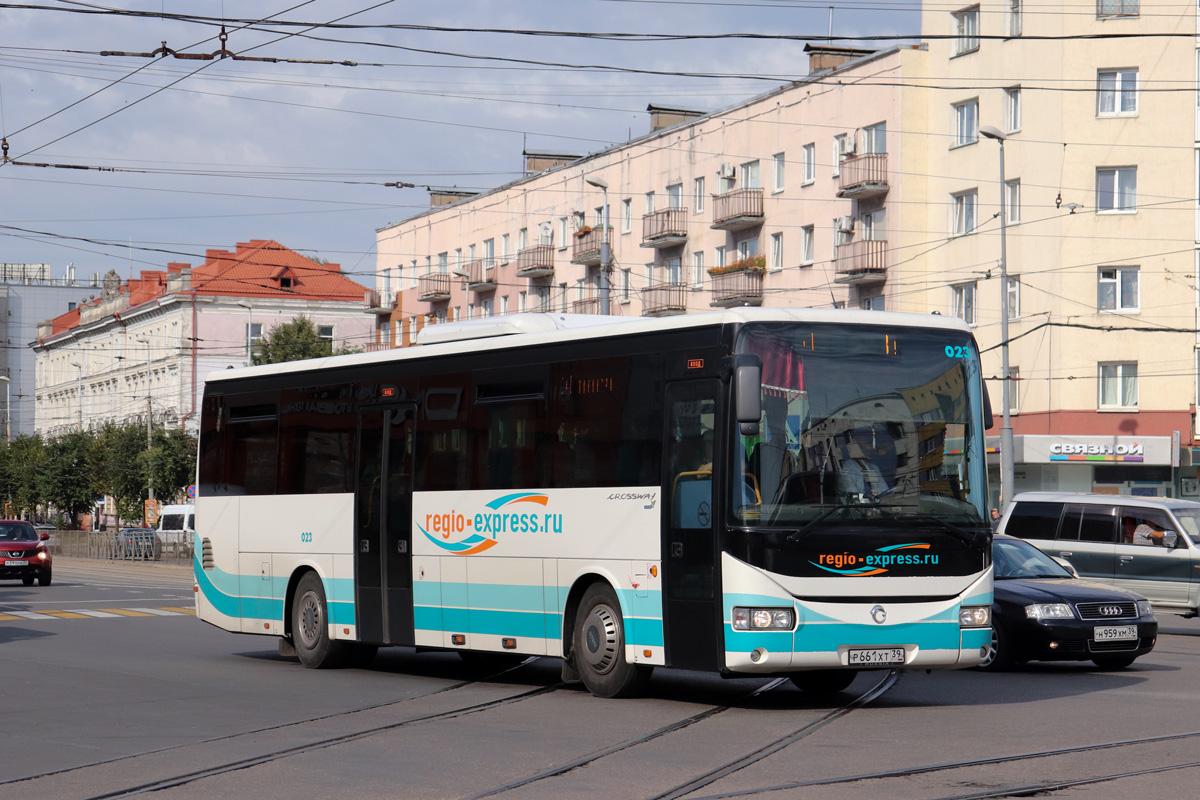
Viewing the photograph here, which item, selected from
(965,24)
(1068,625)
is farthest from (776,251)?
(1068,625)

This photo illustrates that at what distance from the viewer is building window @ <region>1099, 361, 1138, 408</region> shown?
163 ft

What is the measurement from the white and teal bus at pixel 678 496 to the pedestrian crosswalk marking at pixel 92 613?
1161cm

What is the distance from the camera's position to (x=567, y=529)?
14.3 meters

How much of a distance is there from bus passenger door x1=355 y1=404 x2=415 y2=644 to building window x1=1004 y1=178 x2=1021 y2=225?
3714 cm

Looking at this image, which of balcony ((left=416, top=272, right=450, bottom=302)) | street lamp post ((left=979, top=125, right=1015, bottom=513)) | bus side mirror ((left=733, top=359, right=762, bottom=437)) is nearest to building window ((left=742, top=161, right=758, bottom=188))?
street lamp post ((left=979, top=125, right=1015, bottom=513))

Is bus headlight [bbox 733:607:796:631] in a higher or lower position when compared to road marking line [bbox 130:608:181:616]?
higher

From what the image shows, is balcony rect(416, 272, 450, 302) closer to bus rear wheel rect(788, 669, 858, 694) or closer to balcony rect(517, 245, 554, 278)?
balcony rect(517, 245, 554, 278)

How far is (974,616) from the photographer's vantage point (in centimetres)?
1332

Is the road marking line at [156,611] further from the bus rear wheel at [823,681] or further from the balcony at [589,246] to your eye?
the balcony at [589,246]

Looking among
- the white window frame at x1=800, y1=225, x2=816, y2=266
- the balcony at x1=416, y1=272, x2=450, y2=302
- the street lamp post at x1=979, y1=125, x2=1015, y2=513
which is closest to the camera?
A: the street lamp post at x1=979, y1=125, x2=1015, y2=513

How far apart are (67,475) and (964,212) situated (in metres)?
54.1

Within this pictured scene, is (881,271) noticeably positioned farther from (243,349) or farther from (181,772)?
(243,349)

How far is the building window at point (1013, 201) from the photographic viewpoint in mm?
50656

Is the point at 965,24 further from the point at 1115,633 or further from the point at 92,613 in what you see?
the point at 1115,633
